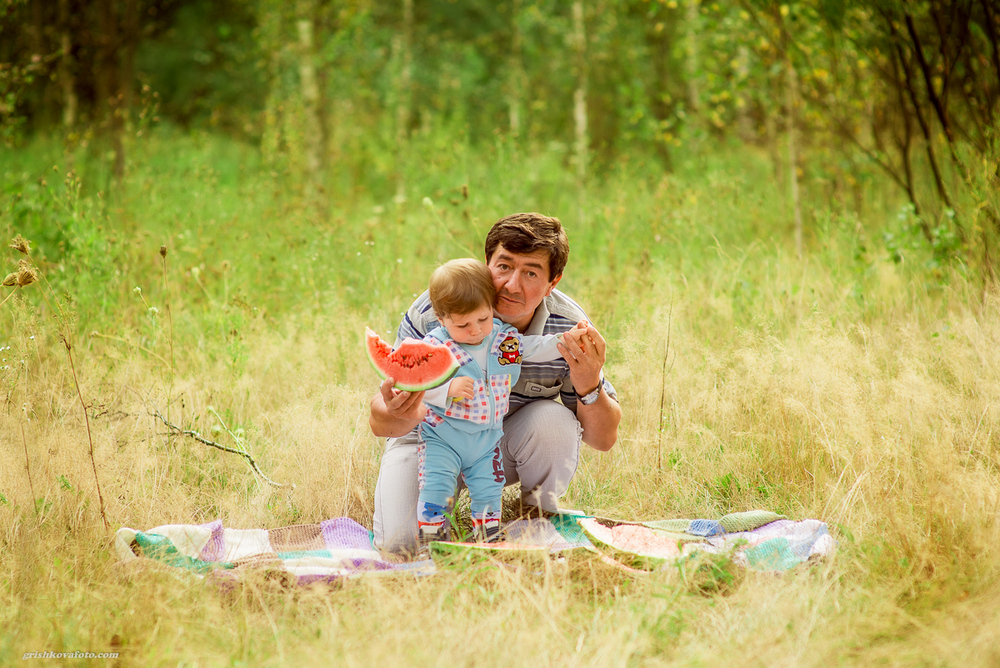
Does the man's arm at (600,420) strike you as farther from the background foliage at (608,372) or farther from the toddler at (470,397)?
the background foliage at (608,372)

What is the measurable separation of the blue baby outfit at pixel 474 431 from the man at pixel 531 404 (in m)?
0.11

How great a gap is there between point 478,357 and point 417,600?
3.09 feet

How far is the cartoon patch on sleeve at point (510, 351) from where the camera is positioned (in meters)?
2.93

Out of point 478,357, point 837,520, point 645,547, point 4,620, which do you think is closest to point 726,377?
point 837,520

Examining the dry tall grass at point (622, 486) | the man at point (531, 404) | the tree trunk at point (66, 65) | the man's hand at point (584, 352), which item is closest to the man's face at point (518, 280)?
the man at point (531, 404)

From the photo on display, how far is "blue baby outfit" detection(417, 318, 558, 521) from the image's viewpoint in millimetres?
2838

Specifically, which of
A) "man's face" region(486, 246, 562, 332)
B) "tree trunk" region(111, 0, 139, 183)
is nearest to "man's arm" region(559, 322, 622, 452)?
"man's face" region(486, 246, 562, 332)

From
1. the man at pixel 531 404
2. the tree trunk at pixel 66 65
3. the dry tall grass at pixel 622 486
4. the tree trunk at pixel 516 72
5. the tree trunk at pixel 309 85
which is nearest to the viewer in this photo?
the dry tall grass at pixel 622 486

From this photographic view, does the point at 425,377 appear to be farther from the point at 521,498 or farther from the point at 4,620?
the point at 4,620

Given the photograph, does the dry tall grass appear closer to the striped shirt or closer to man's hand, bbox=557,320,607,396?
the striped shirt

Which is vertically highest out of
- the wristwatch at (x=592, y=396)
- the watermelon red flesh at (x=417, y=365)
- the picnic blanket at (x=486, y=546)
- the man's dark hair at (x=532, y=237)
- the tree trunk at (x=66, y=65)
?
the tree trunk at (x=66, y=65)

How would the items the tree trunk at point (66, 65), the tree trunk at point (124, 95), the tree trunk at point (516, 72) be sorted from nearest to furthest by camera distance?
1. the tree trunk at point (124, 95)
2. the tree trunk at point (66, 65)
3. the tree trunk at point (516, 72)

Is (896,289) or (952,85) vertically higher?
(952,85)

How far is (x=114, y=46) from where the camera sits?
814cm
